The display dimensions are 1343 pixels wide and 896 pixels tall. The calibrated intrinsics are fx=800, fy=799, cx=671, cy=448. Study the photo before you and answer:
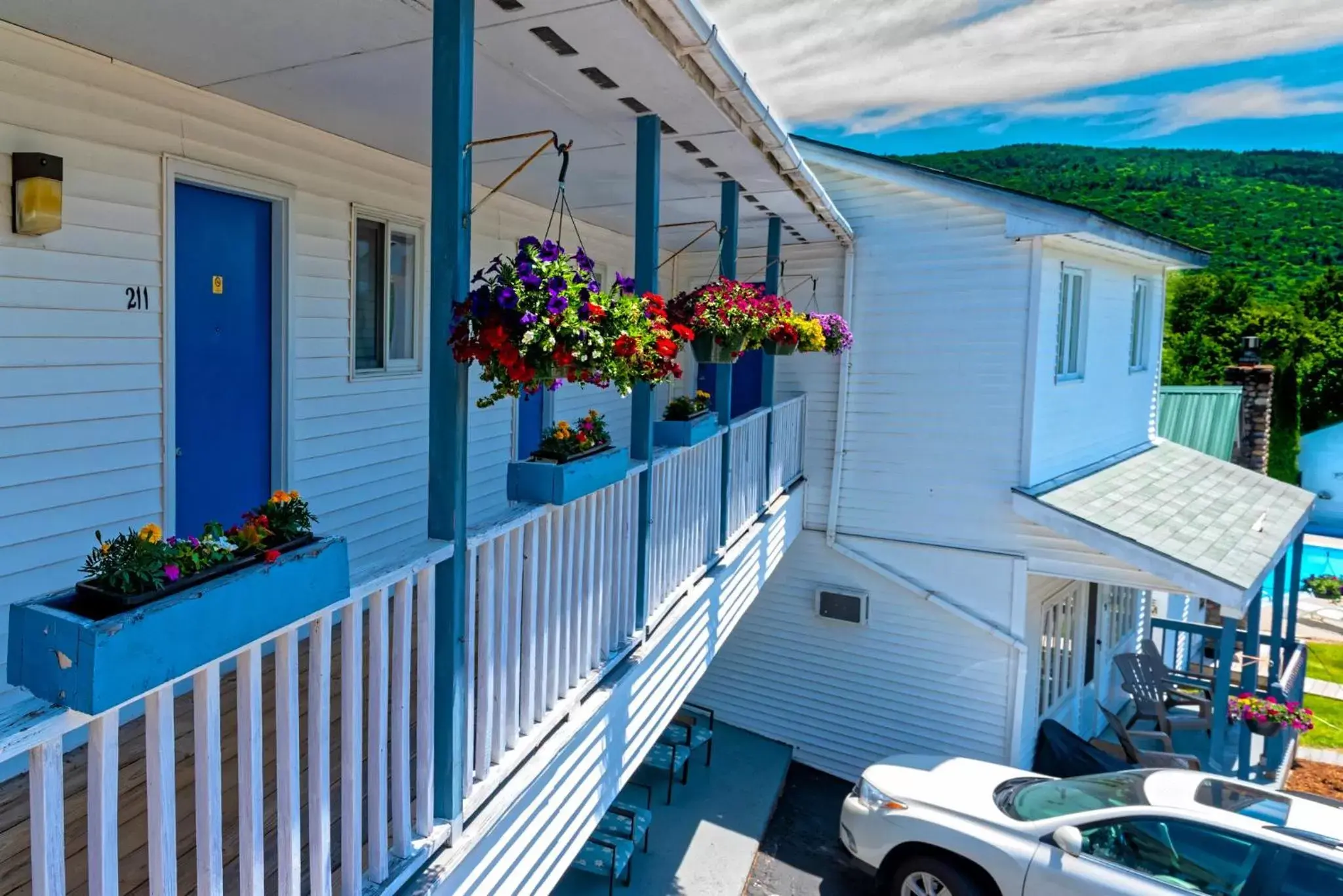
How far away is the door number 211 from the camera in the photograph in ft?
12.3

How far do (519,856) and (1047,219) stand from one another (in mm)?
7789

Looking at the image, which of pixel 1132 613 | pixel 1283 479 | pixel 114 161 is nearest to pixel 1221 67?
pixel 1283 479

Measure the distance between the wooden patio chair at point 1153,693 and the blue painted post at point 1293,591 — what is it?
204 centimetres

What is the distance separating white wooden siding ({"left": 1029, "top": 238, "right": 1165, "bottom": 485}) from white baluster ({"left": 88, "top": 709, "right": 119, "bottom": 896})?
341 inches

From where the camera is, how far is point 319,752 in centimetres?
211

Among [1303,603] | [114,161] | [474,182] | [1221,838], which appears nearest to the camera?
[114,161]

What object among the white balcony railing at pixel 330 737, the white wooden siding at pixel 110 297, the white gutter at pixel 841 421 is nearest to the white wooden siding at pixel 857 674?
the white gutter at pixel 841 421

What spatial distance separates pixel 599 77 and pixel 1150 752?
9.38 m

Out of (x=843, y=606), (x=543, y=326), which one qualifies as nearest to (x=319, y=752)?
(x=543, y=326)

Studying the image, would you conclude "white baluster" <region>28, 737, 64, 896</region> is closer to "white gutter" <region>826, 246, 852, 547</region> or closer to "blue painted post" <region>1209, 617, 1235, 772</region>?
"white gutter" <region>826, 246, 852, 547</region>

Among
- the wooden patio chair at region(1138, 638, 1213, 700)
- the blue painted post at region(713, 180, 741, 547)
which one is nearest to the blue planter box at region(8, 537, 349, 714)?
the blue painted post at region(713, 180, 741, 547)

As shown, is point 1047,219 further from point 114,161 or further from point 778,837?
point 114,161

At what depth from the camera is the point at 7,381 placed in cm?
329

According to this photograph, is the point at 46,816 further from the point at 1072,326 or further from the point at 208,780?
Result: the point at 1072,326
